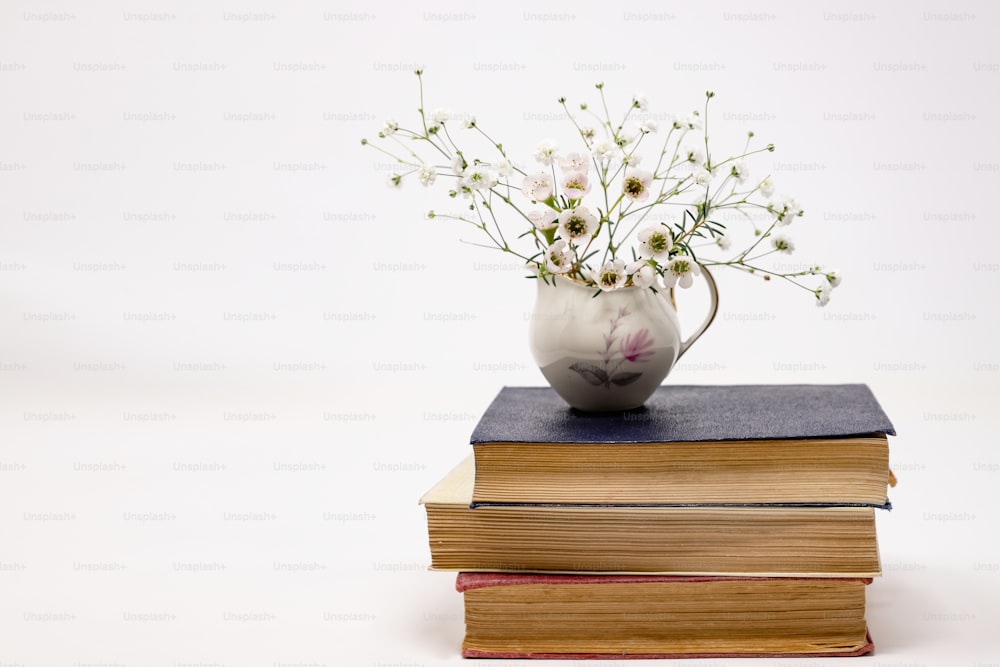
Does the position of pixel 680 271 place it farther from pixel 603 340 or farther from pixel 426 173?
pixel 426 173

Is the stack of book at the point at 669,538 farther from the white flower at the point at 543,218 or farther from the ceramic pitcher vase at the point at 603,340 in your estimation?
the white flower at the point at 543,218

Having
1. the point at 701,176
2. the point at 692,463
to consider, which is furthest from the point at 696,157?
the point at 692,463

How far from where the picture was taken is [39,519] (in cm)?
328

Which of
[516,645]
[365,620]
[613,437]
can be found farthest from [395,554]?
[613,437]

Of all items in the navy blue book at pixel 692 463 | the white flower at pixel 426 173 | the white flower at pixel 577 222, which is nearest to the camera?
the navy blue book at pixel 692 463

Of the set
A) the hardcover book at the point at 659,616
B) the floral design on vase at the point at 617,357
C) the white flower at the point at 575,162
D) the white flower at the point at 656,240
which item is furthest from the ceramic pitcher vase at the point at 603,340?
the hardcover book at the point at 659,616

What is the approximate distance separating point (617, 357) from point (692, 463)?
0.30 m

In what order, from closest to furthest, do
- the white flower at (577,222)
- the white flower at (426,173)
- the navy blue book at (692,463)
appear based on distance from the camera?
the navy blue book at (692,463)
the white flower at (577,222)
the white flower at (426,173)

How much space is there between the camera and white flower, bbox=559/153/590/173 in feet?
7.29

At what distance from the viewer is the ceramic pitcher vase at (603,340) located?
2.29m

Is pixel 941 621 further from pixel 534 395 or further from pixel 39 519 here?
pixel 39 519

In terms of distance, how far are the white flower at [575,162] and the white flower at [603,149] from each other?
0.11 feet

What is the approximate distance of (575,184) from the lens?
221cm

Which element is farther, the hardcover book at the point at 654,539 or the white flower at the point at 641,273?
the white flower at the point at 641,273
